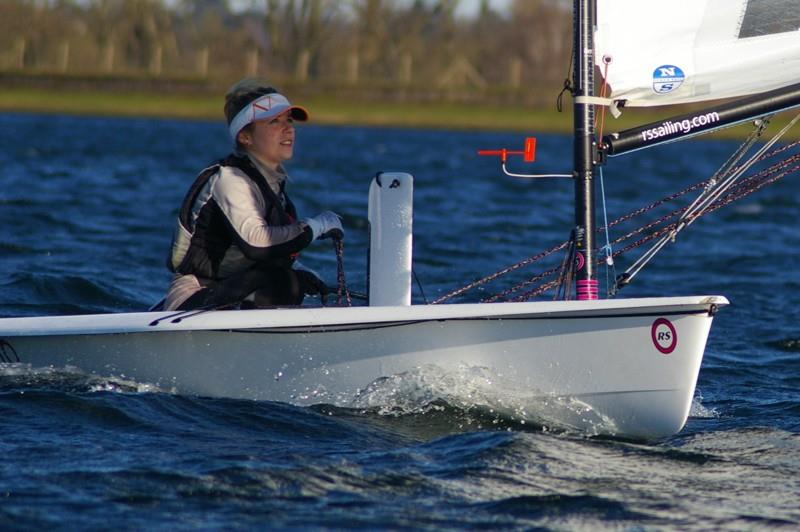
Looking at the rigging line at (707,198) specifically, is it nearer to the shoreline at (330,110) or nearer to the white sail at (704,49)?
the white sail at (704,49)

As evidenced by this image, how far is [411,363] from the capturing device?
546cm

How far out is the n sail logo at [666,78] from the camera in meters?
5.63

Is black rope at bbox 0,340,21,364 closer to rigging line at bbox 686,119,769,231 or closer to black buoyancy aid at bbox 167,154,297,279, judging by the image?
black buoyancy aid at bbox 167,154,297,279

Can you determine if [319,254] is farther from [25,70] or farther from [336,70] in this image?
[336,70]

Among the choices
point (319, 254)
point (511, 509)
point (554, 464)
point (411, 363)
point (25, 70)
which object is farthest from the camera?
point (25, 70)

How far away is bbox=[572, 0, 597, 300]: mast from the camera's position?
5.44 m

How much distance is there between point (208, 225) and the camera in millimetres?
5730

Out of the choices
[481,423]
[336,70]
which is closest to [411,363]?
[481,423]

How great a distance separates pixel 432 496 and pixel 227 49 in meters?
71.1

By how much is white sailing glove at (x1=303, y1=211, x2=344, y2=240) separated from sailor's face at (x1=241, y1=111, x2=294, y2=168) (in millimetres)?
298

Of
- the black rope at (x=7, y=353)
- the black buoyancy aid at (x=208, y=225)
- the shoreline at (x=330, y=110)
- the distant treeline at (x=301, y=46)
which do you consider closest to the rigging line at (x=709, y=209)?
the black buoyancy aid at (x=208, y=225)

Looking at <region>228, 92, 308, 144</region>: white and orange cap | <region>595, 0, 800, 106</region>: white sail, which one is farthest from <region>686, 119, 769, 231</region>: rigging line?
<region>228, 92, 308, 144</region>: white and orange cap

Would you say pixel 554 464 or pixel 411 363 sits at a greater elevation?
pixel 411 363

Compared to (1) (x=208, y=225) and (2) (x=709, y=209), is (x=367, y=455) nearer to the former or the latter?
(1) (x=208, y=225)
